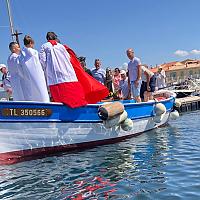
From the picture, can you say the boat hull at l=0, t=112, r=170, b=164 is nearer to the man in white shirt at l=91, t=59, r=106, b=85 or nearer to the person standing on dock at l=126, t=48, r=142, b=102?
the person standing on dock at l=126, t=48, r=142, b=102

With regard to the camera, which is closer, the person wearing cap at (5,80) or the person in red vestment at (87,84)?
the person in red vestment at (87,84)

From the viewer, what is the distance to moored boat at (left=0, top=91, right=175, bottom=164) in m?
6.64

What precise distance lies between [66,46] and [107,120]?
1.85 meters

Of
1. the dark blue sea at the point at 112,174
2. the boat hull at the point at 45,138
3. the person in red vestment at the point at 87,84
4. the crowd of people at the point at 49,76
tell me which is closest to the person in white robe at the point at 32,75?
the crowd of people at the point at 49,76

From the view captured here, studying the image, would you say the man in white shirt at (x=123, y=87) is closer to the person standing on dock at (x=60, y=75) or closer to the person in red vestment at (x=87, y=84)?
the person in red vestment at (x=87, y=84)

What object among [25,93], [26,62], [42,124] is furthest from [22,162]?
[26,62]

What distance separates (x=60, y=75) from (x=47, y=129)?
1118 millimetres

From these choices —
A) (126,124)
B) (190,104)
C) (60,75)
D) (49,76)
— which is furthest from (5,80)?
(190,104)

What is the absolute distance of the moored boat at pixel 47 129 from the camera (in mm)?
6637

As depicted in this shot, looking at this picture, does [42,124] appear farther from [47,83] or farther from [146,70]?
[146,70]

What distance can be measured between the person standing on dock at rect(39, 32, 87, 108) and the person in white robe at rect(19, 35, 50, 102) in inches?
7.8

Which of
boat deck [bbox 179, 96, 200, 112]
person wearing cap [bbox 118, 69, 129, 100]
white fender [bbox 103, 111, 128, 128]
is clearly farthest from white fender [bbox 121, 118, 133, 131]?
boat deck [bbox 179, 96, 200, 112]

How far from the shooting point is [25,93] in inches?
281

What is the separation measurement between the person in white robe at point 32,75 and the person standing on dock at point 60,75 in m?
0.20
